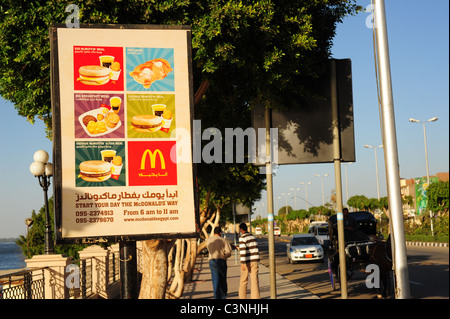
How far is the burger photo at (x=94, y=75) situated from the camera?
747cm

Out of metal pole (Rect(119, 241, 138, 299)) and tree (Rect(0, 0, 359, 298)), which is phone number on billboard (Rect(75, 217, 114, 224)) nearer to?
metal pole (Rect(119, 241, 138, 299))

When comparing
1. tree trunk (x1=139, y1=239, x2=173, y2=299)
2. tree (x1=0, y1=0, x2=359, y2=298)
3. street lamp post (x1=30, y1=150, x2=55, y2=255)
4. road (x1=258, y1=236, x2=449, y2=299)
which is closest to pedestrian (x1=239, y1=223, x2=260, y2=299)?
road (x1=258, y1=236, x2=449, y2=299)

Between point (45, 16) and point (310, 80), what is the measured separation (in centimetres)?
500

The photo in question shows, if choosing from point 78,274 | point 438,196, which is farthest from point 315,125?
point 438,196

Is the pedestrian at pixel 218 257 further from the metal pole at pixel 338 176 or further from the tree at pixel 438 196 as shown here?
the tree at pixel 438 196

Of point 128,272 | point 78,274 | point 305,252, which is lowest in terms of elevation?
point 305,252

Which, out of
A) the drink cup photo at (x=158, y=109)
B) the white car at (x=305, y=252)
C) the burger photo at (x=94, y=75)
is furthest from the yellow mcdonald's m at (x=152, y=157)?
the white car at (x=305, y=252)

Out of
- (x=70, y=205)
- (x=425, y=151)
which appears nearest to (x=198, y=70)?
(x=70, y=205)

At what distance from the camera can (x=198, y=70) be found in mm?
11656

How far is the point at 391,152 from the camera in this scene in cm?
676

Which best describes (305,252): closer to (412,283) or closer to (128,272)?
(412,283)

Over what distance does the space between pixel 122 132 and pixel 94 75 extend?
0.87m

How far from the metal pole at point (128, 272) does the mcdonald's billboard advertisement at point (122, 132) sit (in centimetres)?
58
